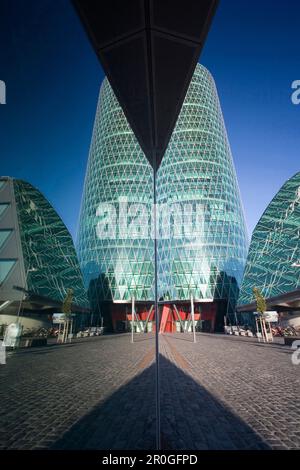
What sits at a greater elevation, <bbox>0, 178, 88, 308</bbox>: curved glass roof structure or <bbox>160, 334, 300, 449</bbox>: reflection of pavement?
<bbox>0, 178, 88, 308</bbox>: curved glass roof structure

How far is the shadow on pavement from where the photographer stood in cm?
330

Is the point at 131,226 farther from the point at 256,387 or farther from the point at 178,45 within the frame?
the point at 178,45

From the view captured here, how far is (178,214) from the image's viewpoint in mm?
54688

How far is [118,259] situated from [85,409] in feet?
161

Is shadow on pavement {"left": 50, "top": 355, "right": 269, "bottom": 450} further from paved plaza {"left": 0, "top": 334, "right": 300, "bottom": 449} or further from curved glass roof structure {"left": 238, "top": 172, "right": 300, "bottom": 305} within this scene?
curved glass roof structure {"left": 238, "top": 172, "right": 300, "bottom": 305}

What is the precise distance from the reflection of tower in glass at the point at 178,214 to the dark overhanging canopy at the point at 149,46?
47.8 m

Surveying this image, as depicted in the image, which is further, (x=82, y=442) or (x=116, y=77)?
(x=82, y=442)

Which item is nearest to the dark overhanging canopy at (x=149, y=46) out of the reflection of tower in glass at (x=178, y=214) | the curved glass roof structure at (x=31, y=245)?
the curved glass roof structure at (x=31, y=245)

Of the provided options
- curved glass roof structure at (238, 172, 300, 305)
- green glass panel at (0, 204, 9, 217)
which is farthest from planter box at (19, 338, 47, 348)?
curved glass roof structure at (238, 172, 300, 305)

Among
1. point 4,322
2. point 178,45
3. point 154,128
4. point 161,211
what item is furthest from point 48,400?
point 161,211

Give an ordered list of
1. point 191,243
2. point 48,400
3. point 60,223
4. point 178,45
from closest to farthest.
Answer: point 178,45 → point 48,400 → point 60,223 → point 191,243

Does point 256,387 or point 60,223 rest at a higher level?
point 60,223

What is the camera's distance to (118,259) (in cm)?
5350

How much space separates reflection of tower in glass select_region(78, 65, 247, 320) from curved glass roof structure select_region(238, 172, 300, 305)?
10.1 m
